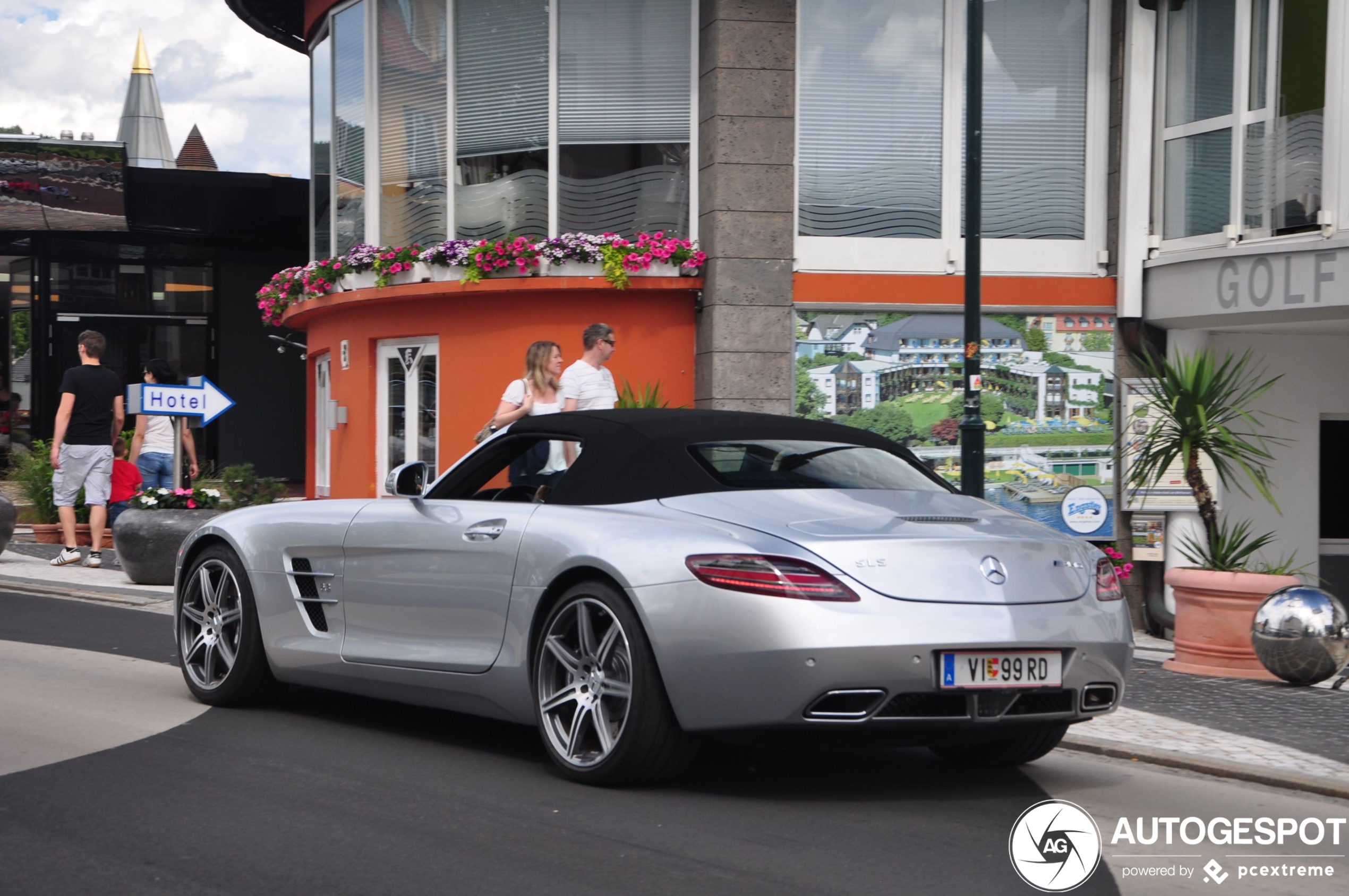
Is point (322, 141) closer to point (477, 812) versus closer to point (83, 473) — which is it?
point (83, 473)

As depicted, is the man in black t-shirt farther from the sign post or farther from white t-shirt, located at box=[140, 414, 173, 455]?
white t-shirt, located at box=[140, 414, 173, 455]

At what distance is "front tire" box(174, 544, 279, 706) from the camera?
7.16 m

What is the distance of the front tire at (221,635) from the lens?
23.5ft

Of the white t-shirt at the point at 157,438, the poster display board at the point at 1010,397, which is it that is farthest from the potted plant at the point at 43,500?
the poster display board at the point at 1010,397

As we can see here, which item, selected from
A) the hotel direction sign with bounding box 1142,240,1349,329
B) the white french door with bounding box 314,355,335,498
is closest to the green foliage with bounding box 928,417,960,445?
the hotel direction sign with bounding box 1142,240,1349,329

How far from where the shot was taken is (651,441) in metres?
6.11

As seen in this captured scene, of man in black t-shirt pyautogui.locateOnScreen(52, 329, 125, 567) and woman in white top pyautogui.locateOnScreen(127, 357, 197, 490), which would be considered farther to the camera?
woman in white top pyautogui.locateOnScreen(127, 357, 197, 490)

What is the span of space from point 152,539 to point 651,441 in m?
8.07

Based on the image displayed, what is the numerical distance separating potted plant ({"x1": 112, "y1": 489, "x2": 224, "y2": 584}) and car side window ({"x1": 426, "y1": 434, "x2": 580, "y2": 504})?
6.78 m

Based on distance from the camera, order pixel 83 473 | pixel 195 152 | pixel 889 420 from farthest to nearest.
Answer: pixel 195 152, pixel 889 420, pixel 83 473

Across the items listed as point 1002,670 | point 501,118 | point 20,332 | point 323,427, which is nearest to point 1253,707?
point 1002,670

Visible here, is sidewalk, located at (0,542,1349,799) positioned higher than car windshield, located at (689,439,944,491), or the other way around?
car windshield, located at (689,439,944,491)

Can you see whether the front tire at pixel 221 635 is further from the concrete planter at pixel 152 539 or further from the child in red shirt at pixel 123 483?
the child in red shirt at pixel 123 483

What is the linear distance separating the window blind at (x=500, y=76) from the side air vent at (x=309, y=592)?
373 inches
